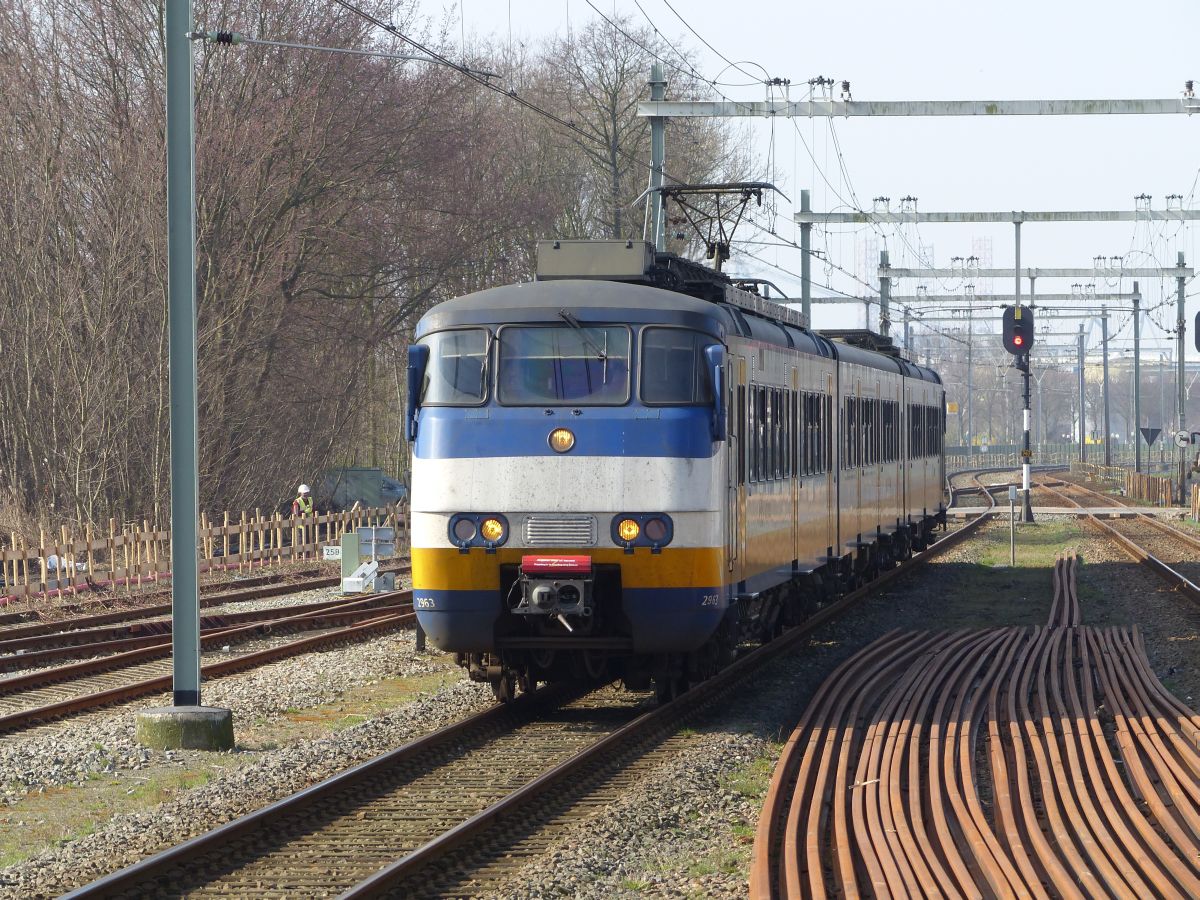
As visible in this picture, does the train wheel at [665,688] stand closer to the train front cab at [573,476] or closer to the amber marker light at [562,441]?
the train front cab at [573,476]

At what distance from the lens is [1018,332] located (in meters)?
35.8

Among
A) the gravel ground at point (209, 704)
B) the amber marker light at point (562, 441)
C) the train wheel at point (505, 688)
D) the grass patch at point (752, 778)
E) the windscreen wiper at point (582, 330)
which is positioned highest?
the windscreen wiper at point (582, 330)

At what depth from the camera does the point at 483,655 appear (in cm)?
1266

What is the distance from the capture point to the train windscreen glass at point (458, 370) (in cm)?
1199

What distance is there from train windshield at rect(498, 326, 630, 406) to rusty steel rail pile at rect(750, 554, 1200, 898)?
2.65m

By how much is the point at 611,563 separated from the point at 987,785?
305 centimetres

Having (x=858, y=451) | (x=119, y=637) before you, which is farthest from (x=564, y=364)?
(x=858, y=451)

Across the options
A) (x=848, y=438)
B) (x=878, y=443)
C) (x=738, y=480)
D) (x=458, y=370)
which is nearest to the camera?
(x=458, y=370)

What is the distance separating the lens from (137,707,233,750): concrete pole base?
11.2m

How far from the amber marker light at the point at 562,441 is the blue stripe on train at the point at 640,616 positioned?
1039 millimetres

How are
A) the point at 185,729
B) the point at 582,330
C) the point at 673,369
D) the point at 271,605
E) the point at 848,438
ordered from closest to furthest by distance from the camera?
the point at 185,729, the point at 673,369, the point at 582,330, the point at 848,438, the point at 271,605

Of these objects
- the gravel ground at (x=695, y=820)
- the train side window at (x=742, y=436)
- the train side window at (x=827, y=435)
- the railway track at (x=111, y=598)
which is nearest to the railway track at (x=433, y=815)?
the gravel ground at (x=695, y=820)

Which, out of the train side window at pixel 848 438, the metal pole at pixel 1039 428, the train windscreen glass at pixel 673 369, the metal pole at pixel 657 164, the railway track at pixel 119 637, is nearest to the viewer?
the train windscreen glass at pixel 673 369

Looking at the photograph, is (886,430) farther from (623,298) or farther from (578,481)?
(578,481)
